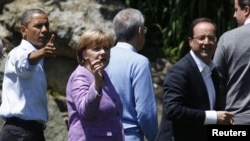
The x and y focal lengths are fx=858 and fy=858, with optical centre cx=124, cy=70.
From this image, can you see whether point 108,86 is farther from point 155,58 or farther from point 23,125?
point 155,58

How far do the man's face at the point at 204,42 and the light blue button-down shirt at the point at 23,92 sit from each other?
1085 mm

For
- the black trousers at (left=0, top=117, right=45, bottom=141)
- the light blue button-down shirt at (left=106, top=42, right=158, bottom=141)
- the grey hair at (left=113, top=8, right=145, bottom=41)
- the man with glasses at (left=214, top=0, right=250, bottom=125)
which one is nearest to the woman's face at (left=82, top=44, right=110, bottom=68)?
the light blue button-down shirt at (left=106, top=42, right=158, bottom=141)

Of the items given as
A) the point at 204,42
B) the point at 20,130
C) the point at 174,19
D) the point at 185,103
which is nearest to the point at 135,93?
the point at 185,103

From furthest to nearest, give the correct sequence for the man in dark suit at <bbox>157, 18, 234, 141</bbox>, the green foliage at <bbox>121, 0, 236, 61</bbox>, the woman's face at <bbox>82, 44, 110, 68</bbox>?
1. the green foliage at <bbox>121, 0, 236, 61</bbox>
2. the man in dark suit at <bbox>157, 18, 234, 141</bbox>
3. the woman's face at <bbox>82, 44, 110, 68</bbox>

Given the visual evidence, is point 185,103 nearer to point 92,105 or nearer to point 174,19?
point 92,105

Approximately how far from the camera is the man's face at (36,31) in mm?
5961

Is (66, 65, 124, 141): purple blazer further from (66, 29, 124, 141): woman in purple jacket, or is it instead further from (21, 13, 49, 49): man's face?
(21, 13, 49, 49): man's face

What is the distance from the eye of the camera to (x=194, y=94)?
18.3 feet

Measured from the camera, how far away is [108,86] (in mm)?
5352

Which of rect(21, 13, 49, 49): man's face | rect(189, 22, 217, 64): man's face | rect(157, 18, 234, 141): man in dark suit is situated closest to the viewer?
rect(157, 18, 234, 141): man in dark suit

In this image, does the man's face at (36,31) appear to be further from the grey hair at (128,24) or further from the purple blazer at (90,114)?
the purple blazer at (90,114)

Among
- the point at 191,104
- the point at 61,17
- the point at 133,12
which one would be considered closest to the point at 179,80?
the point at 191,104

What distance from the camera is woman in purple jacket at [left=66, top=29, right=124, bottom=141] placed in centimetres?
516

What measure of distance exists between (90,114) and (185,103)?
720mm
